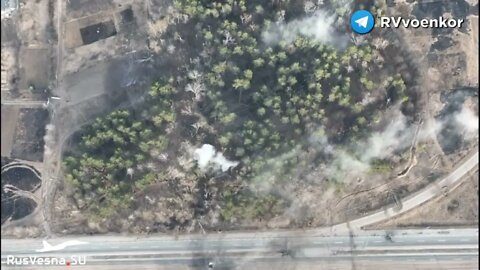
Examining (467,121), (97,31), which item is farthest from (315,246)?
(97,31)

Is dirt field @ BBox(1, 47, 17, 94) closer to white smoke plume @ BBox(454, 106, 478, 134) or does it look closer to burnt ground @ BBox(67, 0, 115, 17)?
burnt ground @ BBox(67, 0, 115, 17)

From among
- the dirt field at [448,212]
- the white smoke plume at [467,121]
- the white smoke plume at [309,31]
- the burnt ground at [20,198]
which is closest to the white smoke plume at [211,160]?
the white smoke plume at [309,31]

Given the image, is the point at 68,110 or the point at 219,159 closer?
the point at 219,159

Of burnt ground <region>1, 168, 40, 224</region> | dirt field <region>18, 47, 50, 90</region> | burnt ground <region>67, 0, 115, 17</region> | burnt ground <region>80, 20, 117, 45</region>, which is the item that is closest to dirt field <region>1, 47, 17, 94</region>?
dirt field <region>18, 47, 50, 90</region>

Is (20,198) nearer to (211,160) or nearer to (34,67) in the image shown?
(34,67)

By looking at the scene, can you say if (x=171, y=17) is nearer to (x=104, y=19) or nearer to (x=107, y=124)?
(x=104, y=19)

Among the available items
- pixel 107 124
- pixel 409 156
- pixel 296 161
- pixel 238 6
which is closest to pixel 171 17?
pixel 238 6
